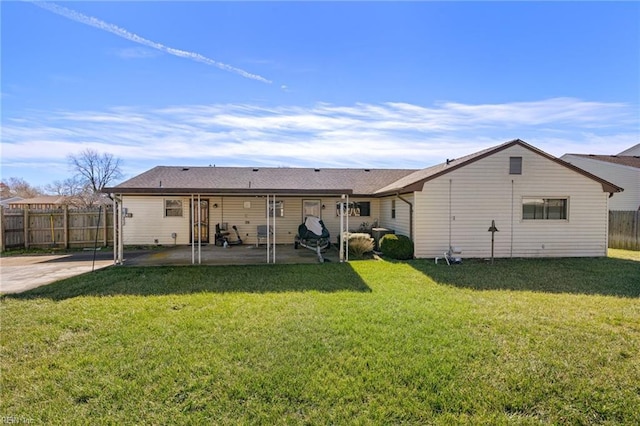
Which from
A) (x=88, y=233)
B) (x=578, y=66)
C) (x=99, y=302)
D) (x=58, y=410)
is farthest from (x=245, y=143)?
(x=58, y=410)

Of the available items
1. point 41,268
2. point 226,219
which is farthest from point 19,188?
point 41,268

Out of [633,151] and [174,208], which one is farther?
[633,151]

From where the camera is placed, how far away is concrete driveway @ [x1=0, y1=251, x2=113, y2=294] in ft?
24.6

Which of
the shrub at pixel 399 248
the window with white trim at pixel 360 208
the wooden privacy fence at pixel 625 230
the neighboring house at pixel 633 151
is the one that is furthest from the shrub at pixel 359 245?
the neighboring house at pixel 633 151

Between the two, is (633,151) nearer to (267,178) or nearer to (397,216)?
(397,216)

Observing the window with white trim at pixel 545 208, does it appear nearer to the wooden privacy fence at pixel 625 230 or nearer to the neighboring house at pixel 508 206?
the neighboring house at pixel 508 206

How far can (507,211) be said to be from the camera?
37.2 feet

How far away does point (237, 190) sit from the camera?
952cm

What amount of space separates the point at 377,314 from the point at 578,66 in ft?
42.6

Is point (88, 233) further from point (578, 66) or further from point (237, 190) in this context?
point (578, 66)

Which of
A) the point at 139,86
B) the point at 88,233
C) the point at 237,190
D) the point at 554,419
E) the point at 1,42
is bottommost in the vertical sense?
the point at 554,419

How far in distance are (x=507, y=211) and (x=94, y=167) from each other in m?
34.2

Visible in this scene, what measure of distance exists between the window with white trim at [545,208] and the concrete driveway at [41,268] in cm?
1449

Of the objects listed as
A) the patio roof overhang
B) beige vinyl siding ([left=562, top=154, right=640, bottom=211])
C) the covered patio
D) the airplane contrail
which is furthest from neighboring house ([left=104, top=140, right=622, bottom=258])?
beige vinyl siding ([left=562, top=154, right=640, bottom=211])
